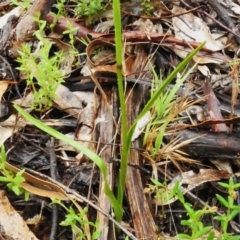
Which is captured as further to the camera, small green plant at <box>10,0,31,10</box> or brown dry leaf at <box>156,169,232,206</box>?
small green plant at <box>10,0,31,10</box>

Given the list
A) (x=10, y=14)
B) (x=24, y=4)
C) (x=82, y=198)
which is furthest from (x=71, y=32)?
(x=82, y=198)

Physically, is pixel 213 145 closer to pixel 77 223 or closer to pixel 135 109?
pixel 135 109

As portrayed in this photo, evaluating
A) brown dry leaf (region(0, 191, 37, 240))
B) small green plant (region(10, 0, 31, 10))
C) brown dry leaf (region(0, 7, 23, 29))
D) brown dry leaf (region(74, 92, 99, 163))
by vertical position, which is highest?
small green plant (region(10, 0, 31, 10))

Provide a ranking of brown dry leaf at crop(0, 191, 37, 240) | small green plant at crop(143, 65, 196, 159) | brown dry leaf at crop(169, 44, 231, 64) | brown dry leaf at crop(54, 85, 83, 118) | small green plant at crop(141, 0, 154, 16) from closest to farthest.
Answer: brown dry leaf at crop(0, 191, 37, 240) → small green plant at crop(143, 65, 196, 159) → brown dry leaf at crop(54, 85, 83, 118) → brown dry leaf at crop(169, 44, 231, 64) → small green plant at crop(141, 0, 154, 16)

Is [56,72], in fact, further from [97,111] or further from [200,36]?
[200,36]

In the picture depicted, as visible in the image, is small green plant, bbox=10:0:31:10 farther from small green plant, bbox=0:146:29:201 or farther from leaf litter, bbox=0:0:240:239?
small green plant, bbox=0:146:29:201

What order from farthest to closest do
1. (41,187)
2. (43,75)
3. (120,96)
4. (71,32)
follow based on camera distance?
(71,32) < (43,75) < (41,187) < (120,96)

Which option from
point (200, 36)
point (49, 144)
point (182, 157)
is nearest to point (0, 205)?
point (49, 144)

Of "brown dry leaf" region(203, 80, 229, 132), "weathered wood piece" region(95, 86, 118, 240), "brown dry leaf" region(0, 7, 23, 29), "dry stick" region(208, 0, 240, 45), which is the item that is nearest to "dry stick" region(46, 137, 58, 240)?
"weathered wood piece" region(95, 86, 118, 240)
